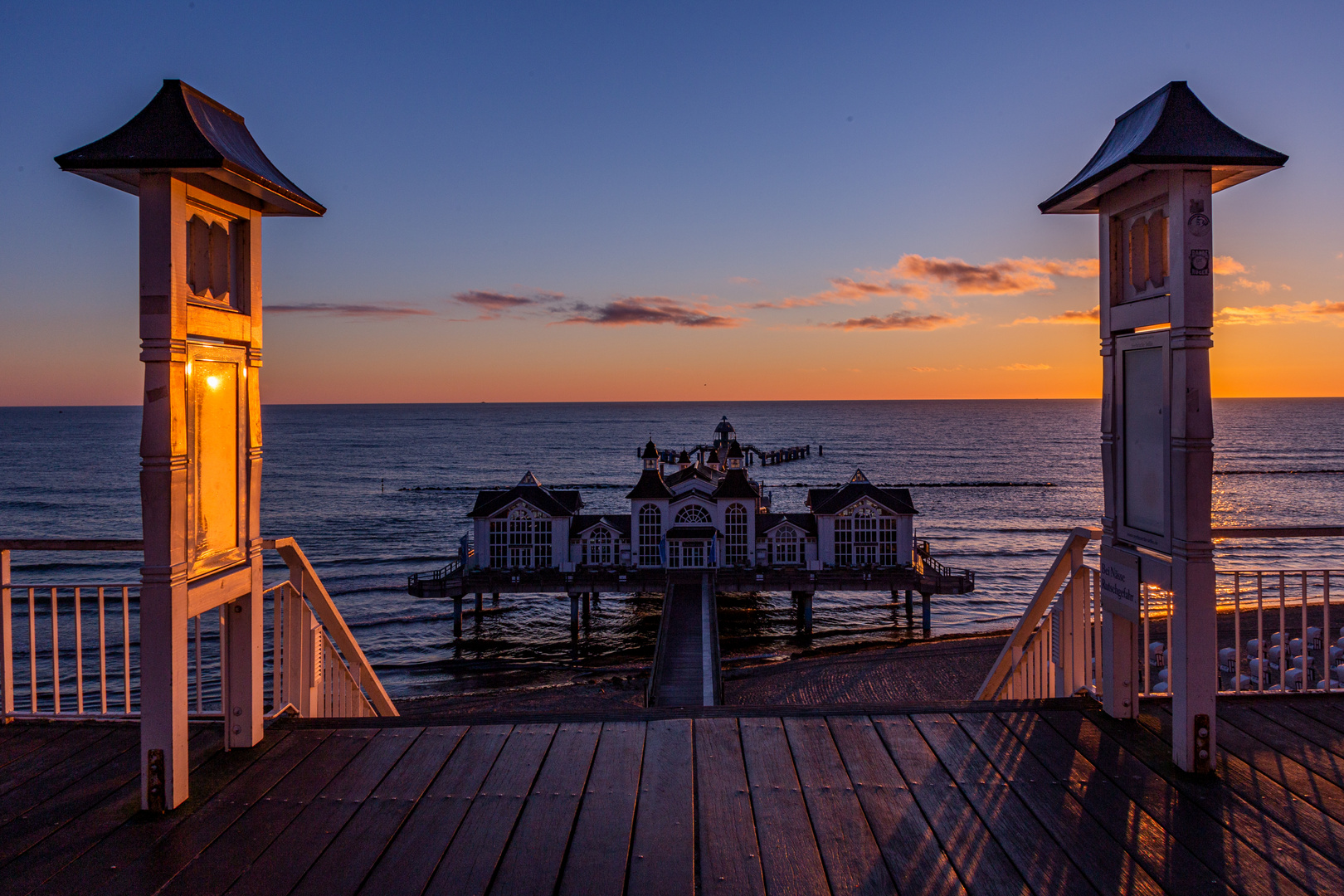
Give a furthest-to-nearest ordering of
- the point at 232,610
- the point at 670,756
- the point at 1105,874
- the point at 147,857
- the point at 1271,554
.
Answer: the point at 1271,554 → the point at 232,610 → the point at 670,756 → the point at 147,857 → the point at 1105,874

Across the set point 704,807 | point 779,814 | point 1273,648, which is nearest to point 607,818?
point 704,807

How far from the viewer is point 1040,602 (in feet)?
15.4

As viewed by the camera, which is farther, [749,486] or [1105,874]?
[749,486]

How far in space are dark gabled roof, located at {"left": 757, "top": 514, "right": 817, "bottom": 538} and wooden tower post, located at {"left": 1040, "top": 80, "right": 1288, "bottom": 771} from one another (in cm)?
2087

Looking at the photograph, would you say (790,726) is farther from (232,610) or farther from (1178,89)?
(1178,89)

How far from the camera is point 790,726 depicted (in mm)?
4102

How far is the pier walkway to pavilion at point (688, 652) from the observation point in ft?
46.4

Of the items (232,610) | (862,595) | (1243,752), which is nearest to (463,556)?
(862,595)

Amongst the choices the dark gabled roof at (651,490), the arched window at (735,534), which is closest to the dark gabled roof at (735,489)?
the arched window at (735,534)

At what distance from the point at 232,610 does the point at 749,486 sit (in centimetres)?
2163

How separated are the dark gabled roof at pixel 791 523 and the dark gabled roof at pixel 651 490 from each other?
3.09 m

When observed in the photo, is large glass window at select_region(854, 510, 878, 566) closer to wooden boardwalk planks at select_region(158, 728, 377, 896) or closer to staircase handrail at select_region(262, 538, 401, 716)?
staircase handrail at select_region(262, 538, 401, 716)

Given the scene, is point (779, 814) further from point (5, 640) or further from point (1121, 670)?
point (5, 640)

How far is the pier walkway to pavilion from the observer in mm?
14156
